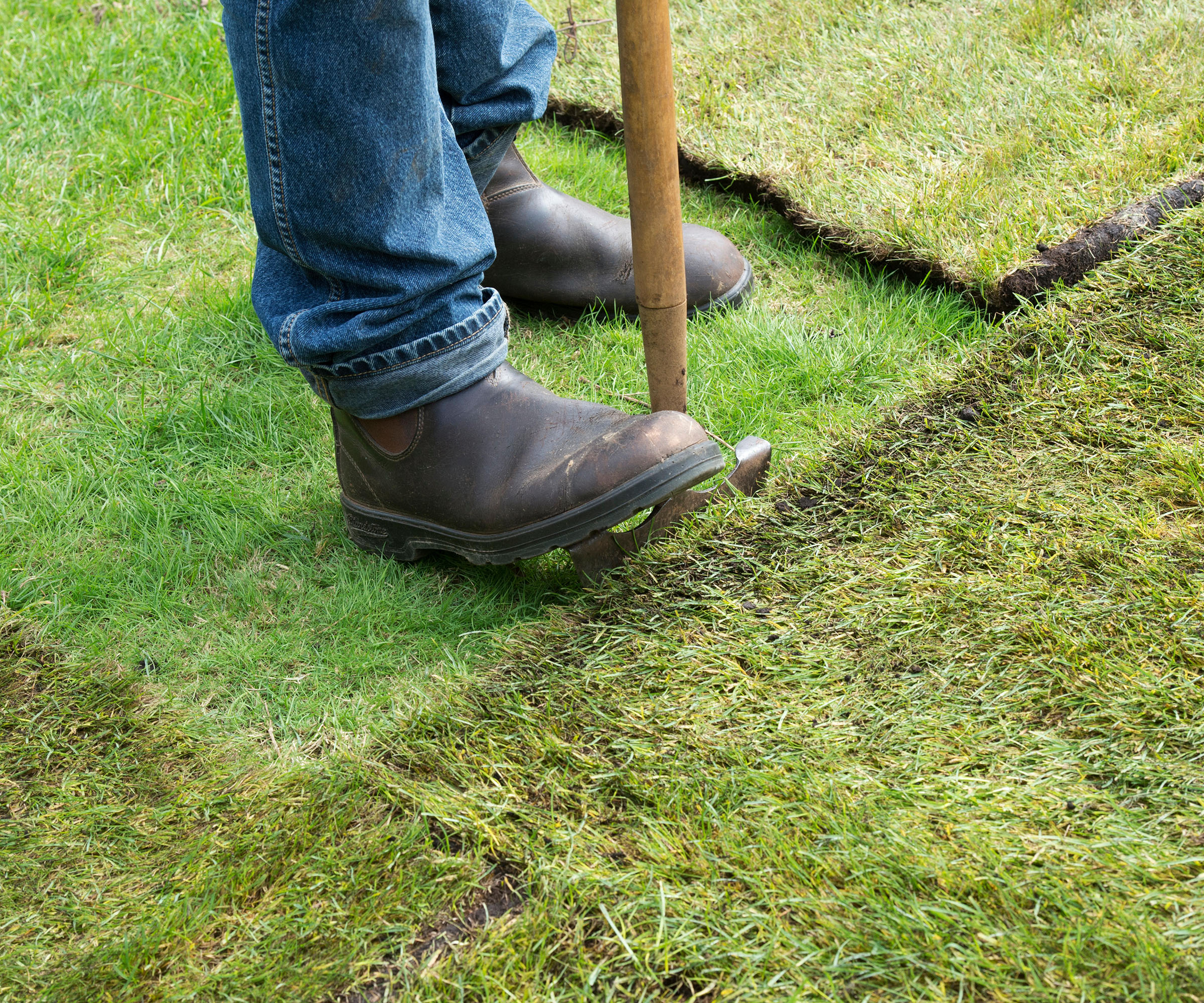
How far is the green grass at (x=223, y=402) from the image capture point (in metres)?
1.70

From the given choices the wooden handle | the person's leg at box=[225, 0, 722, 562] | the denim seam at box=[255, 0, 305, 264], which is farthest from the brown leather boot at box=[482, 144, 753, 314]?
the denim seam at box=[255, 0, 305, 264]

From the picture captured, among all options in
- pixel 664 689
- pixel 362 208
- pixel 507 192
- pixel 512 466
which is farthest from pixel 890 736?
pixel 507 192

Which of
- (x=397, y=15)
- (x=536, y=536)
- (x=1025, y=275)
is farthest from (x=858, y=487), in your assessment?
(x=397, y=15)

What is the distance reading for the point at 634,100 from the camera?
1.49 m

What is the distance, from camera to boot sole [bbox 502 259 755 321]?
91.0 inches

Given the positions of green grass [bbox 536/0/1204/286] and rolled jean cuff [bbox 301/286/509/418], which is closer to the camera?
rolled jean cuff [bbox 301/286/509/418]

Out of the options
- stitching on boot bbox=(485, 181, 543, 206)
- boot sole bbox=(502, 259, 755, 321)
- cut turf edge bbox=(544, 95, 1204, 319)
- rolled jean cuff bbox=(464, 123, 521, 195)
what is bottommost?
boot sole bbox=(502, 259, 755, 321)

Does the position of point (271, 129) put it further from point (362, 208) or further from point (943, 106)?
point (943, 106)

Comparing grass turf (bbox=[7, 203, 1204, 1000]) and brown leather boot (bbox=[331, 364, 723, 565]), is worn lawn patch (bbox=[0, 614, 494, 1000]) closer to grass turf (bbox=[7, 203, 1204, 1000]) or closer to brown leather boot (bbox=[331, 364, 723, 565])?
grass turf (bbox=[7, 203, 1204, 1000])

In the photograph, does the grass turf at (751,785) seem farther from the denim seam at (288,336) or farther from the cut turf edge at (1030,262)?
the denim seam at (288,336)

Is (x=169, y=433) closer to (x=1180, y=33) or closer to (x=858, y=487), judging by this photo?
(x=858, y=487)

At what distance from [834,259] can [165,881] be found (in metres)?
1.98

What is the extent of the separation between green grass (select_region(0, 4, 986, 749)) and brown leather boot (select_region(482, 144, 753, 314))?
0.27 feet

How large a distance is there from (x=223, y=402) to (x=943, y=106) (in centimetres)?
207
